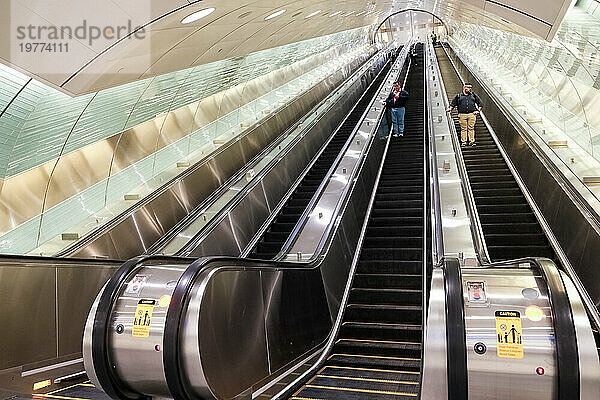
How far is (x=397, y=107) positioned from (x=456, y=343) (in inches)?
408

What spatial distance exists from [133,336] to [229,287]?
0.71 meters

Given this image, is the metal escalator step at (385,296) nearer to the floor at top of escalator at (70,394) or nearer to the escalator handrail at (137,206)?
the escalator handrail at (137,206)

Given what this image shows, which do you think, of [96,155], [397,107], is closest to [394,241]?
[96,155]

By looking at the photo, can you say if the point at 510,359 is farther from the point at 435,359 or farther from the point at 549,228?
the point at 549,228

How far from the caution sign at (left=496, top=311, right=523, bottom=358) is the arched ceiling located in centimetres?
558

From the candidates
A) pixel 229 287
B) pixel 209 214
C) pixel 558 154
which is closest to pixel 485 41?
pixel 558 154

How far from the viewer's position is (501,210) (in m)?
7.96

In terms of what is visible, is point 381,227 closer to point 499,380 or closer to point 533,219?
point 533,219

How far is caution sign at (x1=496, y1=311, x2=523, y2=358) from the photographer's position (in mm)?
2766

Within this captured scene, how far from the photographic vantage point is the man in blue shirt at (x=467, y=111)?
11203 millimetres

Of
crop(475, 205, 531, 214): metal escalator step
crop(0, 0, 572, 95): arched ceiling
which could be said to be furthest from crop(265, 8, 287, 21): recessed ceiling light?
crop(475, 205, 531, 214): metal escalator step

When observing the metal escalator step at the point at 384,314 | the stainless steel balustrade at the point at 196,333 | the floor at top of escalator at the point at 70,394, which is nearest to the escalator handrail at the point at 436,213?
the metal escalator step at the point at 384,314

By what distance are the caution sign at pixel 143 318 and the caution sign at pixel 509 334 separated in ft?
7.28

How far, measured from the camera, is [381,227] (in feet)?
27.1
